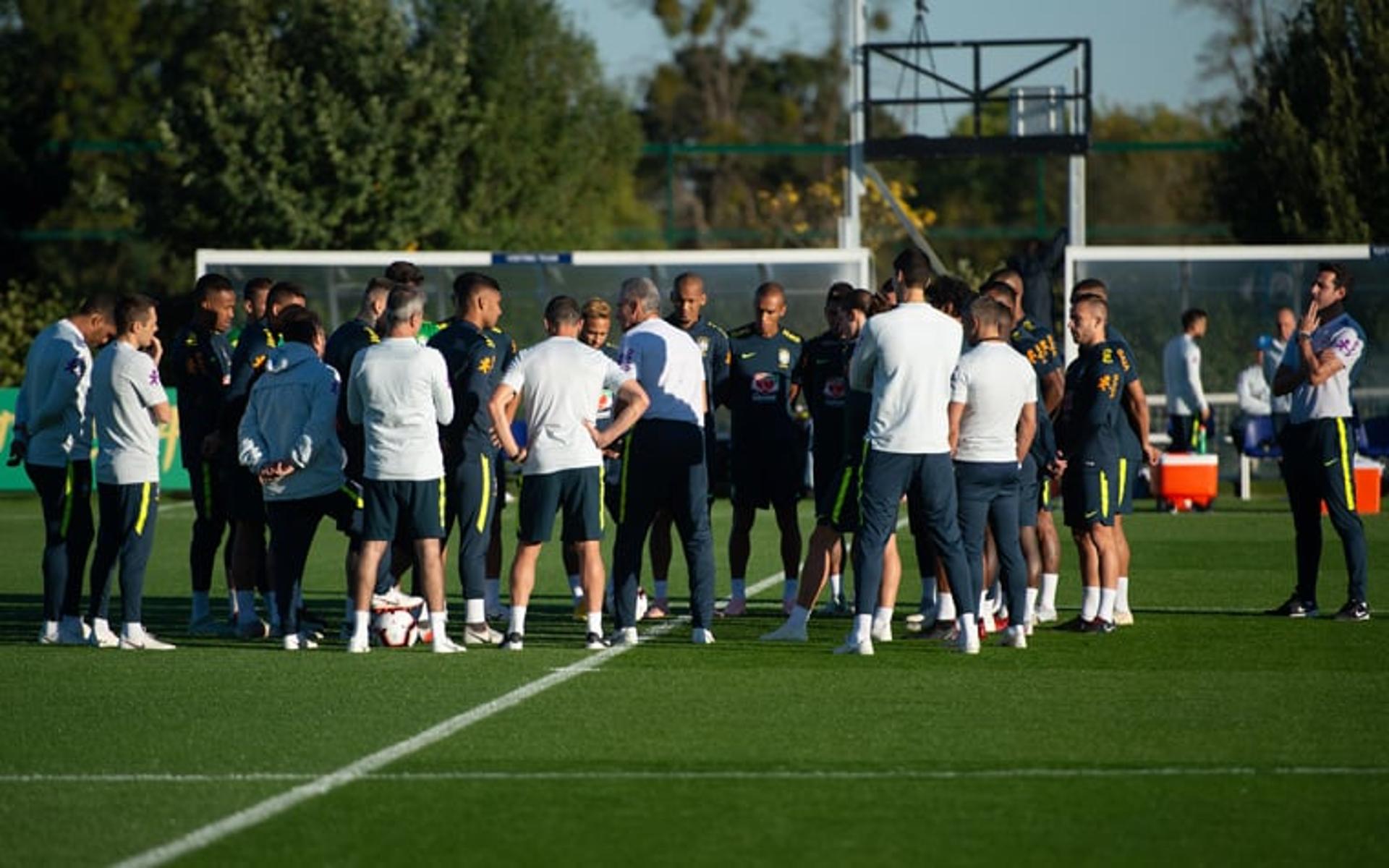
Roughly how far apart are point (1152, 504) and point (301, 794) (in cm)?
1987

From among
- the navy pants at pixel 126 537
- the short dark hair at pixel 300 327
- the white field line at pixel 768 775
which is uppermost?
the short dark hair at pixel 300 327

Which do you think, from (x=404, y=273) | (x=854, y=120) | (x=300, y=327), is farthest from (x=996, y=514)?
(x=854, y=120)

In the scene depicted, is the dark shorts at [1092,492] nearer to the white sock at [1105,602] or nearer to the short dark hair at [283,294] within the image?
the white sock at [1105,602]

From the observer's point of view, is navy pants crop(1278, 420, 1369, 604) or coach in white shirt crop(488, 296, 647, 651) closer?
coach in white shirt crop(488, 296, 647, 651)

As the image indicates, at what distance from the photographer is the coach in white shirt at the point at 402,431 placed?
11828mm

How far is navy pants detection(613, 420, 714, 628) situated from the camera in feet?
41.0

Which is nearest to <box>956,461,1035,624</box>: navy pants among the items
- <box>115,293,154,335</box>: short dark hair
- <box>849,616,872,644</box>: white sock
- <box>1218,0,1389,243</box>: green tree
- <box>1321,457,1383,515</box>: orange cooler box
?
<box>849,616,872,644</box>: white sock

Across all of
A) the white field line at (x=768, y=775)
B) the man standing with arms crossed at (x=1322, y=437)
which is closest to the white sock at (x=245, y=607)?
the white field line at (x=768, y=775)

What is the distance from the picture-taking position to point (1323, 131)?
35.1 m

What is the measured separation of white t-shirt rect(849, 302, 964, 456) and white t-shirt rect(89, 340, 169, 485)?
13.1ft

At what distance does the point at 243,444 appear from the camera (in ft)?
40.8

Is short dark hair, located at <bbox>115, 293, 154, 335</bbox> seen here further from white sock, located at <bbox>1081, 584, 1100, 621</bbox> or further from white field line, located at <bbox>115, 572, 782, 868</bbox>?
white sock, located at <bbox>1081, 584, 1100, 621</bbox>

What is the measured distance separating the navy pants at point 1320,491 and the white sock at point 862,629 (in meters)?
3.57

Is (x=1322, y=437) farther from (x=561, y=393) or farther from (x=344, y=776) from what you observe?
(x=344, y=776)
